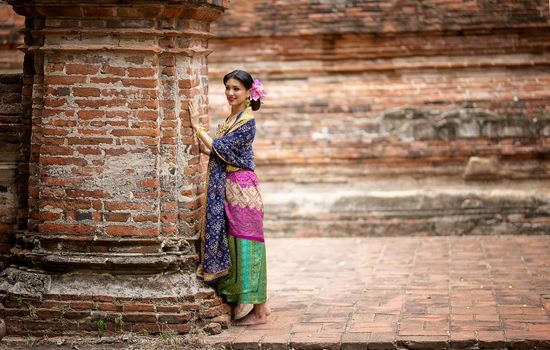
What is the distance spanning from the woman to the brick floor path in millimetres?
410

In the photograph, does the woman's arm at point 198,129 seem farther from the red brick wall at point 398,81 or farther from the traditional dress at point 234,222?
the red brick wall at point 398,81

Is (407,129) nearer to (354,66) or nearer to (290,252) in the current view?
(354,66)

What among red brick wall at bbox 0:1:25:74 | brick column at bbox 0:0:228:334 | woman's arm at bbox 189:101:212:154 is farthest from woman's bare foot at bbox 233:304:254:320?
red brick wall at bbox 0:1:25:74

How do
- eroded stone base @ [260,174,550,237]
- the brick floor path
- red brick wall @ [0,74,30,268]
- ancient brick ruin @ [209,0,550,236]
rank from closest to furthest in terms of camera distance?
the brick floor path → red brick wall @ [0,74,30,268] → eroded stone base @ [260,174,550,237] → ancient brick ruin @ [209,0,550,236]

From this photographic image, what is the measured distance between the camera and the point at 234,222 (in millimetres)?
7012

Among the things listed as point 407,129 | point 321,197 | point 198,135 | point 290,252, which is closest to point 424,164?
point 407,129

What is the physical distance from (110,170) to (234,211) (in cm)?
101

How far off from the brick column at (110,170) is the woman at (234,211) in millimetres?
172

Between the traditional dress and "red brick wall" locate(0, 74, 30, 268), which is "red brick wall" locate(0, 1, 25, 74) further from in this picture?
the traditional dress

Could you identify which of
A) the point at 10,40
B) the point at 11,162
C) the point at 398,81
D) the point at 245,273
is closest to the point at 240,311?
Answer: the point at 245,273

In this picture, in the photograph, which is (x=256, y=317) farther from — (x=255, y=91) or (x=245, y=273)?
(x=255, y=91)

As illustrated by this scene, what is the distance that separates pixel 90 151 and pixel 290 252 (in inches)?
155

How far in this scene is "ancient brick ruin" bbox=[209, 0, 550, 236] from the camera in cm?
1107

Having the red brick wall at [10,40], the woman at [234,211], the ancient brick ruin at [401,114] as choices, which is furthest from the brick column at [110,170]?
the red brick wall at [10,40]
